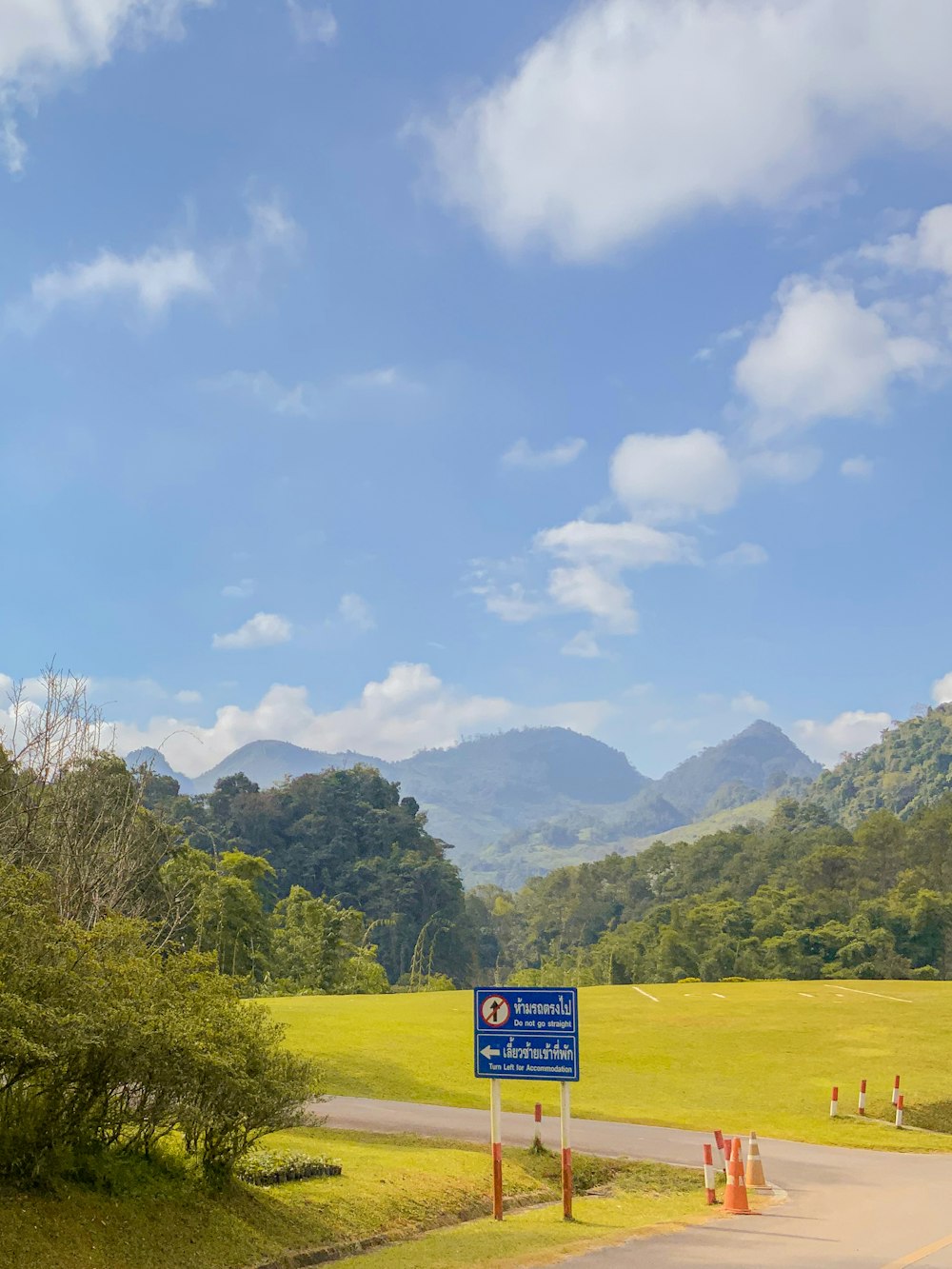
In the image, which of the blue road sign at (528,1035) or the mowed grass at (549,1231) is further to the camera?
the blue road sign at (528,1035)

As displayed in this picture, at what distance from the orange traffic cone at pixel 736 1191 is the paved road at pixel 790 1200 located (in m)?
0.33

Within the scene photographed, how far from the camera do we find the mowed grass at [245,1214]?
31.9 feet

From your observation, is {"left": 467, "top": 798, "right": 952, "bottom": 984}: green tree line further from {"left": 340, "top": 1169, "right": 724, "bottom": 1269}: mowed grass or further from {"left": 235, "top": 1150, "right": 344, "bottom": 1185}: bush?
{"left": 235, "top": 1150, "right": 344, "bottom": 1185}: bush

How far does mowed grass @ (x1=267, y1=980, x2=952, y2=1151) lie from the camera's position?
25.4 meters

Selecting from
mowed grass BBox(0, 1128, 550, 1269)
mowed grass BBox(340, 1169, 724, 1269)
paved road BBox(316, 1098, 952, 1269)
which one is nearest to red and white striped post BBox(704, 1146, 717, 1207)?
mowed grass BBox(340, 1169, 724, 1269)

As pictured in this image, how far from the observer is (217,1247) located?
1085 centimetres

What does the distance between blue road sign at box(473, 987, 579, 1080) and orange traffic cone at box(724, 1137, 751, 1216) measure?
290 cm

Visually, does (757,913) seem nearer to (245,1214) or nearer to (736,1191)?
(736,1191)

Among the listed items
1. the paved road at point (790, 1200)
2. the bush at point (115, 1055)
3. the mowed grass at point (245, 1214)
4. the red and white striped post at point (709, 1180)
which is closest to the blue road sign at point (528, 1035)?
the mowed grass at point (245, 1214)

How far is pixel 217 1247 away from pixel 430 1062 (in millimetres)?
19786

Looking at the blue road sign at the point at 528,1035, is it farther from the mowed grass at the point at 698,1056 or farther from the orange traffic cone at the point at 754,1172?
the mowed grass at the point at 698,1056

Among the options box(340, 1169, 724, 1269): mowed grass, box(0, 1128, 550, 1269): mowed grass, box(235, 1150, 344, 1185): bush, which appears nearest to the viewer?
box(0, 1128, 550, 1269): mowed grass

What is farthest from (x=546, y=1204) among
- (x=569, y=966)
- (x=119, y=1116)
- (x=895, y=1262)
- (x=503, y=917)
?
(x=503, y=917)

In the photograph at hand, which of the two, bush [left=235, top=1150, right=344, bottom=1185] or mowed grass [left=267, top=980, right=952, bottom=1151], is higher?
bush [left=235, top=1150, right=344, bottom=1185]
